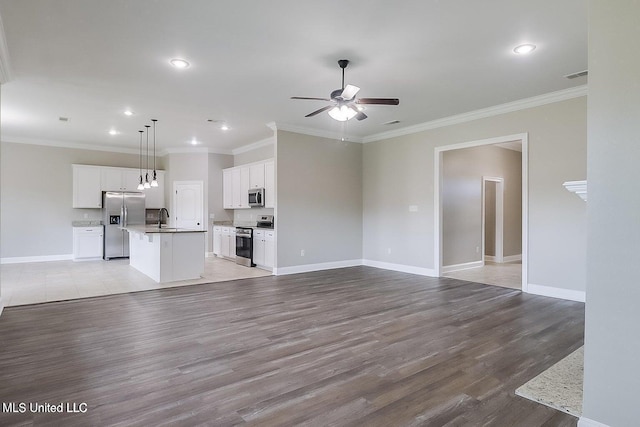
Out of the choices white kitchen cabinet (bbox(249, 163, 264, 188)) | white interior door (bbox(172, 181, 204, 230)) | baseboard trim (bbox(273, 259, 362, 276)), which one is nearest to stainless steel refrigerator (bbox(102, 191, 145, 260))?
white interior door (bbox(172, 181, 204, 230))

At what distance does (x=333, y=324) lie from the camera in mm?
3826

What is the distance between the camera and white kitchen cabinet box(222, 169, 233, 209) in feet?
30.2

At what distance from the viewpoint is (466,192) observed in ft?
24.6

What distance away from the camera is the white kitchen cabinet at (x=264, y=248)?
6949 millimetres

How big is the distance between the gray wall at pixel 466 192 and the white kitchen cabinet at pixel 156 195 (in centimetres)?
745

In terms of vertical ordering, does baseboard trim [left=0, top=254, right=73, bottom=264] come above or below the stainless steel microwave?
below

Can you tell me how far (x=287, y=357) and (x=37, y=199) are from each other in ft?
28.0

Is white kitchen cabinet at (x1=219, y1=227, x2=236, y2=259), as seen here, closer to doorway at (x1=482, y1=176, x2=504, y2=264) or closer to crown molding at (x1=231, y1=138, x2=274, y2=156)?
crown molding at (x1=231, y1=138, x2=274, y2=156)

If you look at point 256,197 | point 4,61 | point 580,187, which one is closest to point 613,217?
point 580,187

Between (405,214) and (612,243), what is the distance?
5.28m

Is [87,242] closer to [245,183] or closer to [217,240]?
[217,240]

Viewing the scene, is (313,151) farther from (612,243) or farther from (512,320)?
(612,243)

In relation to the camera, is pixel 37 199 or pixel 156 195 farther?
pixel 156 195

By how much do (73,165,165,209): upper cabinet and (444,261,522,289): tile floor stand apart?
8.14 m
